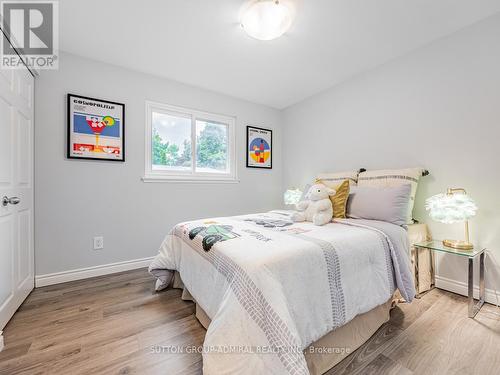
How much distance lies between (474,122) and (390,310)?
68.0 inches

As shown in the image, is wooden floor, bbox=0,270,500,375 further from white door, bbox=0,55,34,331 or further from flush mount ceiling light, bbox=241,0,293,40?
flush mount ceiling light, bbox=241,0,293,40

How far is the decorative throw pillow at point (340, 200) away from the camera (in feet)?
6.68

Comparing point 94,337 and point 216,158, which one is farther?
point 216,158

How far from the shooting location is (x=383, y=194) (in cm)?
194

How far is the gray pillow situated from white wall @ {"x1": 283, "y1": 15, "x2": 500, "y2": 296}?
0.51m

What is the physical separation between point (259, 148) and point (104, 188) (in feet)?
7.36

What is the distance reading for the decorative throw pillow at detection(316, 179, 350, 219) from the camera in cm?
204

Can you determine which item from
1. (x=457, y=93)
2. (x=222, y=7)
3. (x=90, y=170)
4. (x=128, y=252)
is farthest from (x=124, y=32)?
(x=457, y=93)

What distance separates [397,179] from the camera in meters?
2.13

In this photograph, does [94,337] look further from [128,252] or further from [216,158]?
[216,158]

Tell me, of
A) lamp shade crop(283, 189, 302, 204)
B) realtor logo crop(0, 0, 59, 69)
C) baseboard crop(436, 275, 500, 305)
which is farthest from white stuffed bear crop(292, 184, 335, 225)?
realtor logo crop(0, 0, 59, 69)

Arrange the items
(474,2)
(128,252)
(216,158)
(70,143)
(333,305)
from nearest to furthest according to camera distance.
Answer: (333,305) < (474,2) < (70,143) < (128,252) < (216,158)

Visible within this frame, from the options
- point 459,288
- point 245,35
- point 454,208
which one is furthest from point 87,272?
point 459,288

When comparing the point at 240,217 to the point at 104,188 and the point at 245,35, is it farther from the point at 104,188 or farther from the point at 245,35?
the point at 245,35
